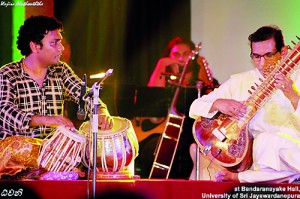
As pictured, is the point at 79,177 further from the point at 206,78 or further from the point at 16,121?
the point at 206,78

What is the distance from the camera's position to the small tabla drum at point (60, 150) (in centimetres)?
593

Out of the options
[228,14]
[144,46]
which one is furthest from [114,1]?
[228,14]

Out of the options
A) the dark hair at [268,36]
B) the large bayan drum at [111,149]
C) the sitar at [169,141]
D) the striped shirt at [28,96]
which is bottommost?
the sitar at [169,141]

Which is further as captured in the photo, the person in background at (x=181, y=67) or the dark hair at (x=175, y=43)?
the dark hair at (x=175, y=43)

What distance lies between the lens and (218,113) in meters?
6.23

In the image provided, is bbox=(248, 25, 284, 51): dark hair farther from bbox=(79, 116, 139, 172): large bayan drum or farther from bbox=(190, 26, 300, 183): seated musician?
bbox=(79, 116, 139, 172): large bayan drum

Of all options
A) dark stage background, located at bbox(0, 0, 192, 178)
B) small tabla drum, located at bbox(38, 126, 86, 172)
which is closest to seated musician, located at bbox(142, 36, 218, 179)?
dark stage background, located at bbox(0, 0, 192, 178)

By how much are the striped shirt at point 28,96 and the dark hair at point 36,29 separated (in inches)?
9.6

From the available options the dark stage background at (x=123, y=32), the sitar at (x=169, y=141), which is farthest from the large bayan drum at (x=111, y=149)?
the dark stage background at (x=123, y=32)

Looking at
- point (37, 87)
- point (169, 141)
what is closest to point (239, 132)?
point (37, 87)

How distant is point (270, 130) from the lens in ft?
20.2

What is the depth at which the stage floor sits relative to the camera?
5.23 metres

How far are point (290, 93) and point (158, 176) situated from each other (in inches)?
145

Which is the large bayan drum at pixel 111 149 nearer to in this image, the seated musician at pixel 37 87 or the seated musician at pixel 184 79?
the seated musician at pixel 37 87
